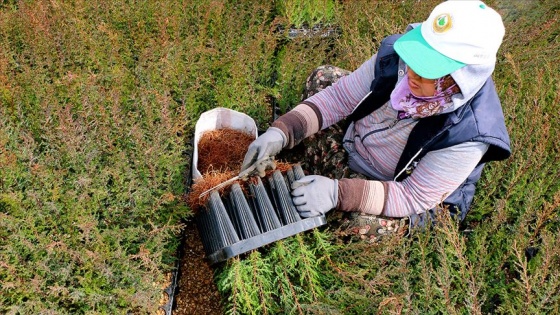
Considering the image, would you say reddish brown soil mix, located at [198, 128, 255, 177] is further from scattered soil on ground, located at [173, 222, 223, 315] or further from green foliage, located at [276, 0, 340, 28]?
green foliage, located at [276, 0, 340, 28]

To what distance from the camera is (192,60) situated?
276 centimetres

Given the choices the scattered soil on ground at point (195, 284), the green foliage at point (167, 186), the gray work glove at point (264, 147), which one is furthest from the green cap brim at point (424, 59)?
the scattered soil on ground at point (195, 284)

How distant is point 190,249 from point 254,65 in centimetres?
121

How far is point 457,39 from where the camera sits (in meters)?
1.64

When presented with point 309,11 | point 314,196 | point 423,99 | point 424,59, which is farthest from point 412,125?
point 309,11

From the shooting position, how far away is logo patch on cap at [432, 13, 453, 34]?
5.47 feet

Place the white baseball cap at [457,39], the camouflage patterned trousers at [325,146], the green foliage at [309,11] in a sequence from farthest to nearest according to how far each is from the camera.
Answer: the green foliage at [309,11] → the camouflage patterned trousers at [325,146] → the white baseball cap at [457,39]

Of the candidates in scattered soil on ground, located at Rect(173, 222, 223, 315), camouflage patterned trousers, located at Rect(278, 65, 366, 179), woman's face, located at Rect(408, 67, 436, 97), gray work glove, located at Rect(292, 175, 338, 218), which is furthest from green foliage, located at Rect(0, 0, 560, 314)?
woman's face, located at Rect(408, 67, 436, 97)

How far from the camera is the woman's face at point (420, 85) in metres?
1.78

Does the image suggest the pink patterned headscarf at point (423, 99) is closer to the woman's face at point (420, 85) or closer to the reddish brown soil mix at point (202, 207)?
the woman's face at point (420, 85)

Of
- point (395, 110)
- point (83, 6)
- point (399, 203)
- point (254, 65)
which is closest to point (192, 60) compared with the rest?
point (254, 65)

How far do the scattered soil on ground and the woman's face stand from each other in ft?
4.66

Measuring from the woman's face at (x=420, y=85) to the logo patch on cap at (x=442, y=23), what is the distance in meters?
0.19

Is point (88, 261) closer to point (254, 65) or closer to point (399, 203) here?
Answer: point (399, 203)
